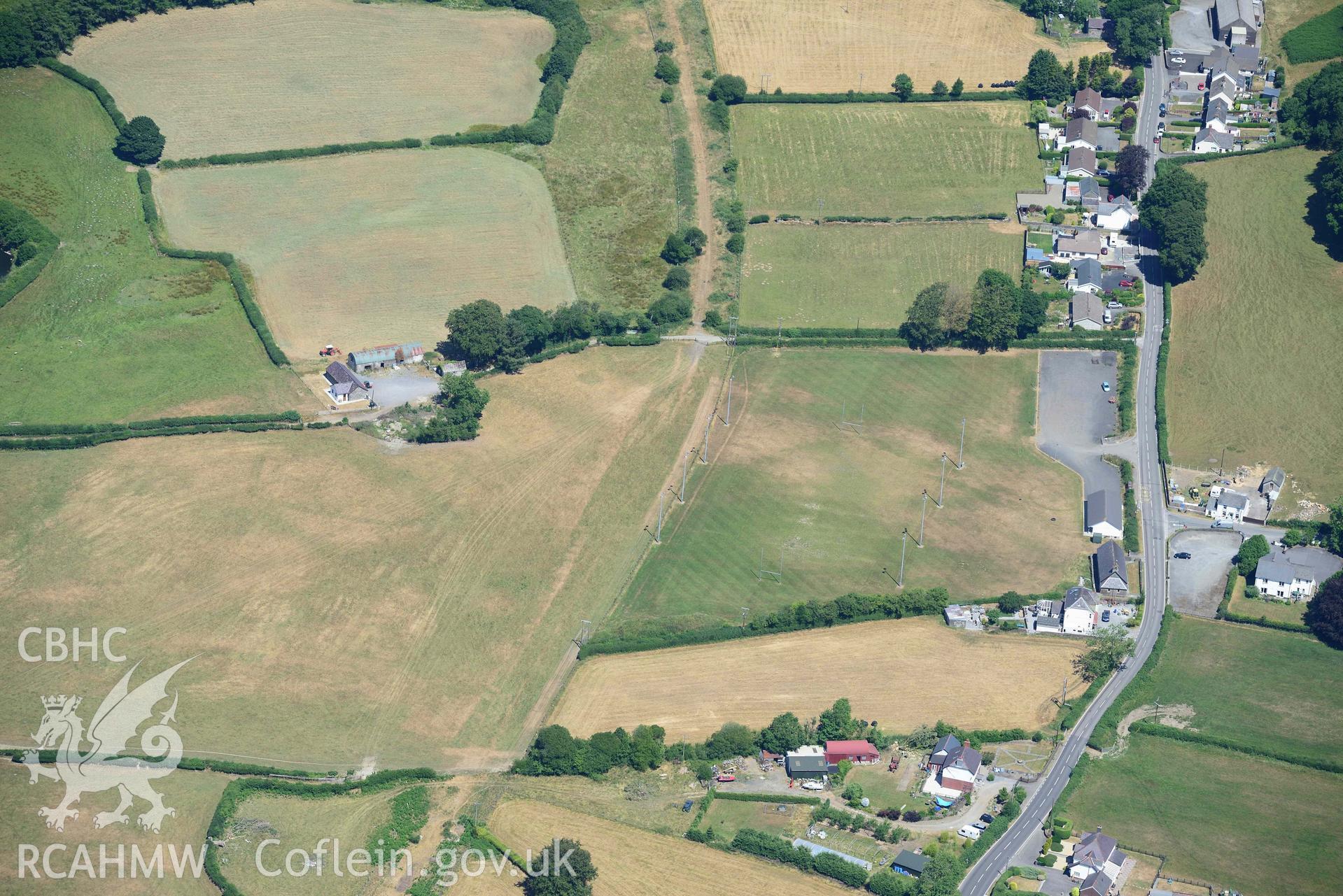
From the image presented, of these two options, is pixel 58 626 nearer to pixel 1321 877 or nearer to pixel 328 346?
pixel 328 346

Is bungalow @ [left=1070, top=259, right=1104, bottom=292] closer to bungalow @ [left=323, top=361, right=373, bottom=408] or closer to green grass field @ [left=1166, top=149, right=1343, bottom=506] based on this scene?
green grass field @ [left=1166, top=149, right=1343, bottom=506]

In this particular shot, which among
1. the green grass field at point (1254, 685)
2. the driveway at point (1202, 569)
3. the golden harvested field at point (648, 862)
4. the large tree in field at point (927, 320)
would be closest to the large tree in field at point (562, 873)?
the golden harvested field at point (648, 862)

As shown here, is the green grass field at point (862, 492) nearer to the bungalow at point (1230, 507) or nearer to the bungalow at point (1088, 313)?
the bungalow at point (1088, 313)

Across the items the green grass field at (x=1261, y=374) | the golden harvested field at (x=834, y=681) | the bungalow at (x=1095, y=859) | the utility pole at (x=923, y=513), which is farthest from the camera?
the green grass field at (x=1261, y=374)

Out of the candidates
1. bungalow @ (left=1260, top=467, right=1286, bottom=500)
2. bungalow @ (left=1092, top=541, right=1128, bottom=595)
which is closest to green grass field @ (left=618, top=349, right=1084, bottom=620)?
bungalow @ (left=1092, top=541, right=1128, bottom=595)

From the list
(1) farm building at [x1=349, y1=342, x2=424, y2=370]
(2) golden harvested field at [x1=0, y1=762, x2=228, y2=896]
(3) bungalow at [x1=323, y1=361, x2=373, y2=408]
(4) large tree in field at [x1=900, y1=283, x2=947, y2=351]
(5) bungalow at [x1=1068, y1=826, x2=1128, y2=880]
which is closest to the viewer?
(2) golden harvested field at [x1=0, y1=762, x2=228, y2=896]

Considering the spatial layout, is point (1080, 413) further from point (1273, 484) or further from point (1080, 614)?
point (1080, 614)
